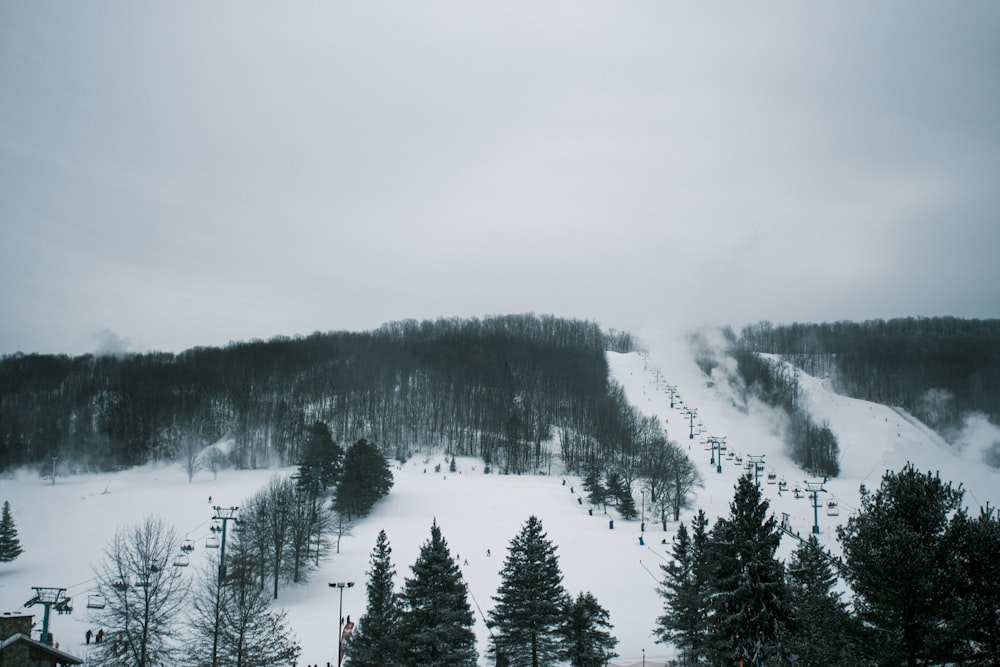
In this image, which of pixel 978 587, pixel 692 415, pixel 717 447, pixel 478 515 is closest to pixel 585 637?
pixel 978 587

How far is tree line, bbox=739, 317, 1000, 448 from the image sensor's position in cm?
13475

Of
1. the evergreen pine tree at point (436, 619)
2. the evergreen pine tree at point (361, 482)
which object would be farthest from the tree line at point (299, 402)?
the evergreen pine tree at point (436, 619)

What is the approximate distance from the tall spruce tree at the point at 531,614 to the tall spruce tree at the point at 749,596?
7.96 m

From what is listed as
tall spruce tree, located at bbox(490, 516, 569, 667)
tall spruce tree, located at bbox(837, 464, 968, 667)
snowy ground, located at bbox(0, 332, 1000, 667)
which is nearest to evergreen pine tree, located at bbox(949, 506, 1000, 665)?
tall spruce tree, located at bbox(837, 464, 968, 667)

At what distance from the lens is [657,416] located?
119562 mm

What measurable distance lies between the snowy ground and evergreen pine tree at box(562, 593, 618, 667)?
516cm

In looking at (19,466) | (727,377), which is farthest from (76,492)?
(727,377)

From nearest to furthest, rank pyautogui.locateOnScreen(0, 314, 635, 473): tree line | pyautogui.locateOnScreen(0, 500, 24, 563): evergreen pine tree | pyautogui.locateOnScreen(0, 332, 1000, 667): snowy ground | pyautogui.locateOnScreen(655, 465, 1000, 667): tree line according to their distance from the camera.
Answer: pyautogui.locateOnScreen(655, 465, 1000, 667): tree line
pyautogui.locateOnScreen(0, 332, 1000, 667): snowy ground
pyautogui.locateOnScreen(0, 500, 24, 563): evergreen pine tree
pyautogui.locateOnScreen(0, 314, 635, 473): tree line

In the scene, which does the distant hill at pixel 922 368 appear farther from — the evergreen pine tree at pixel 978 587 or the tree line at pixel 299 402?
the evergreen pine tree at pixel 978 587

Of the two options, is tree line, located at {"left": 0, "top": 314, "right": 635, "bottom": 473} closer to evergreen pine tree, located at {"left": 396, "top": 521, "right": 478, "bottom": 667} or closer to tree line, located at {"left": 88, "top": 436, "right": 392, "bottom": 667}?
tree line, located at {"left": 88, "top": 436, "right": 392, "bottom": 667}

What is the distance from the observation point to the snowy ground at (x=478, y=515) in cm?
4394

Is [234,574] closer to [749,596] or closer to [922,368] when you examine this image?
[749,596]

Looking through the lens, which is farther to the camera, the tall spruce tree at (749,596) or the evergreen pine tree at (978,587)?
the tall spruce tree at (749,596)

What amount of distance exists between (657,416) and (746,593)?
99400mm
